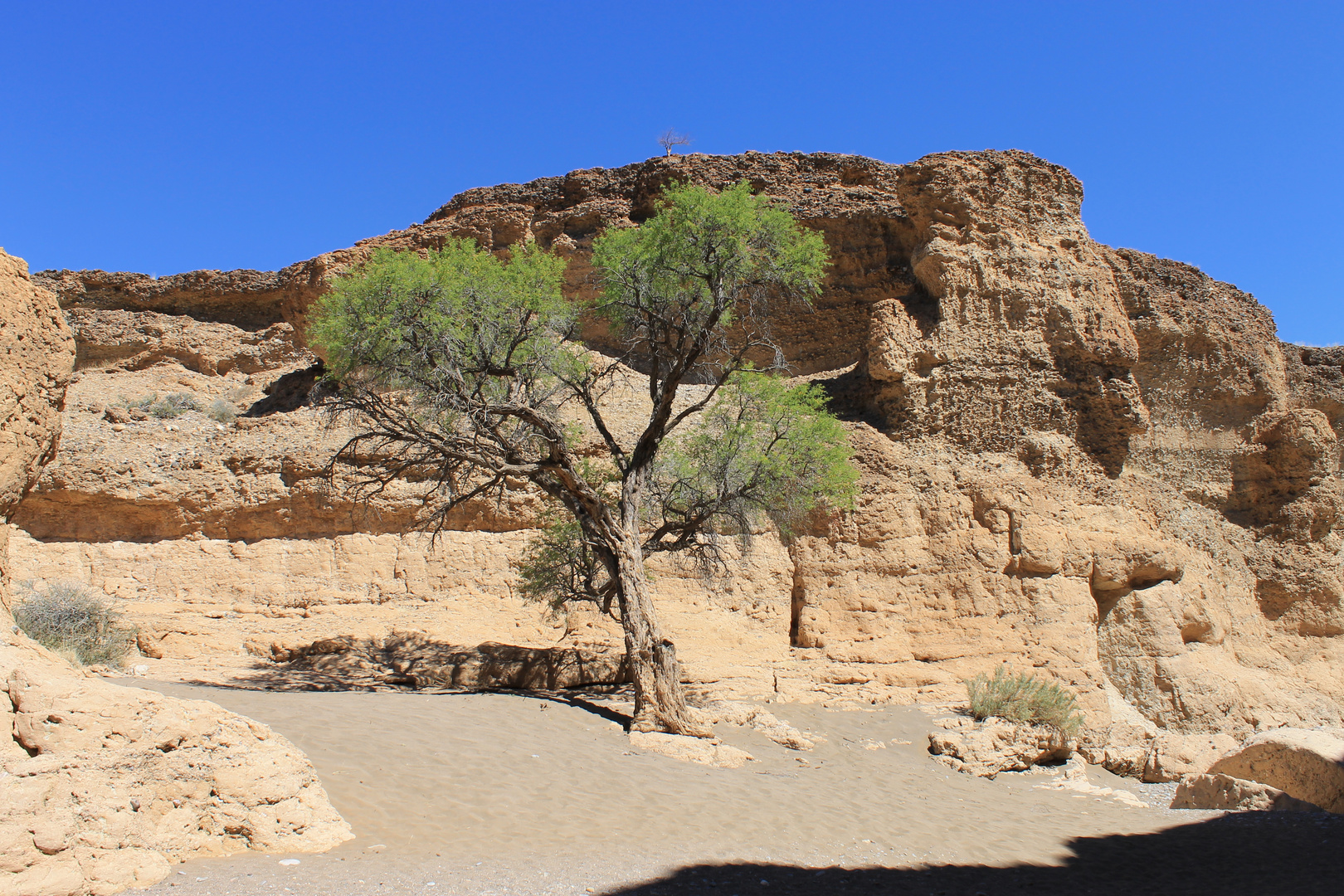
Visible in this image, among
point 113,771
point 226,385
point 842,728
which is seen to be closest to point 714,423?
point 842,728

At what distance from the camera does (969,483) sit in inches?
612

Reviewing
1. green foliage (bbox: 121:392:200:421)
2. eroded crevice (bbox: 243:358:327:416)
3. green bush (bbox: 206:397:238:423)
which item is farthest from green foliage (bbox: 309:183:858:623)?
green foliage (bbox: 121:392:200:421)

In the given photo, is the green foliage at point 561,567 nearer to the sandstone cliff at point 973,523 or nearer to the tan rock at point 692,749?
the sandstone cliff at point 973,523

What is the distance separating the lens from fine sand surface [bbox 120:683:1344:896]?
5094 mm

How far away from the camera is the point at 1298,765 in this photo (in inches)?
352

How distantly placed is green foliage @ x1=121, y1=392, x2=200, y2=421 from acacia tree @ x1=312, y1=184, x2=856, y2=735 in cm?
874

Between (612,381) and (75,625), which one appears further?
(612,381)

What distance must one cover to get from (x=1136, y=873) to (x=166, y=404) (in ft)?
69.5

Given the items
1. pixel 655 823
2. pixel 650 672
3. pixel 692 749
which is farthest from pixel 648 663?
pixel 655 823

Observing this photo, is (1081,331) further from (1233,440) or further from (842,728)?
(842,728)

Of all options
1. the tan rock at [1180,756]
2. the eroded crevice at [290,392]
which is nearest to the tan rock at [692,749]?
the tan rock at [1180,756]

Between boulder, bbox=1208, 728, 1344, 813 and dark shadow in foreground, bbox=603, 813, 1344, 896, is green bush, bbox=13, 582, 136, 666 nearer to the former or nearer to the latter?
dark shadow in foreground, bbox=603, 813, 1344, 896

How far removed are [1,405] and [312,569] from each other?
1038 cm

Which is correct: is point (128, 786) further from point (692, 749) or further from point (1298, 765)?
point (1298, 765)
